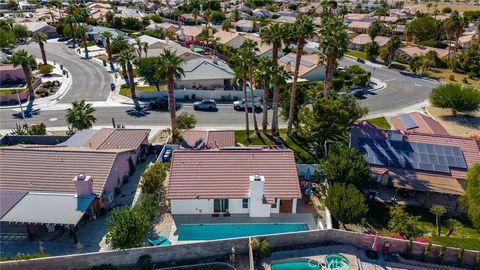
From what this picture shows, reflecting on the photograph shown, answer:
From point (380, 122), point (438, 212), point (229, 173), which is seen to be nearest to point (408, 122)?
point (380, 122)

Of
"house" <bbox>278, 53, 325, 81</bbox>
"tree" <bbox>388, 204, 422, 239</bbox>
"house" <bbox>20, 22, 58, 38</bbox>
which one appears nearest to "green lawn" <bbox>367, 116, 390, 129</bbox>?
"house" <bbox>278, 53, 325, 81</bbox>

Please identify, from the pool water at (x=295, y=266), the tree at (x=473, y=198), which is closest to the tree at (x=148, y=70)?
the pool water at (x=295, y=266)

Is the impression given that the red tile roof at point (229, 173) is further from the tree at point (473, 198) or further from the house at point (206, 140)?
the tree at point (473, 198)

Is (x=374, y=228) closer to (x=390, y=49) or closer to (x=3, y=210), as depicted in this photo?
(x=3, y=210)

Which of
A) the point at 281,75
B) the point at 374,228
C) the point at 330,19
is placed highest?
the point at 330,19

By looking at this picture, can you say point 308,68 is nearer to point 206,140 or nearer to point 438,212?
point 206,140

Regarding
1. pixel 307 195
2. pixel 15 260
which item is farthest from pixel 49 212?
pixel 307 195

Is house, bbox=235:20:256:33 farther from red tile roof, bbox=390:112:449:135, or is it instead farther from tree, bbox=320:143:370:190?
tree, bbox=320:143:370:190

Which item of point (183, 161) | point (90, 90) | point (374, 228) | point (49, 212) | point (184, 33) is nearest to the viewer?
point (49, 212)
